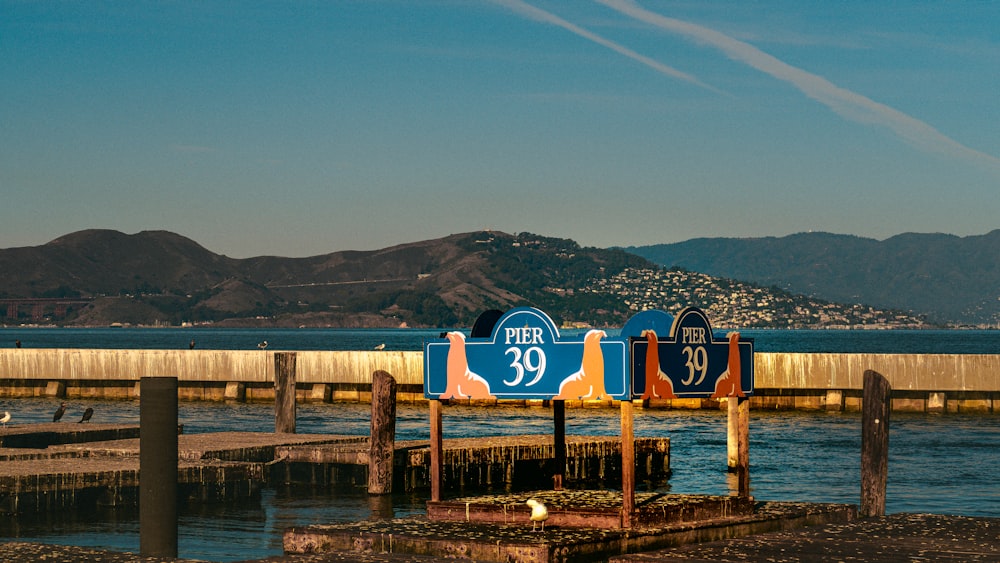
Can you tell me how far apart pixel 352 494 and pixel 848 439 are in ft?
76.2

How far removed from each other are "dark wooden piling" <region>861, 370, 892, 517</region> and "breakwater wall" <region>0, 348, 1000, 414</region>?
2999cm

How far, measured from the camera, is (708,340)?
17.6 m

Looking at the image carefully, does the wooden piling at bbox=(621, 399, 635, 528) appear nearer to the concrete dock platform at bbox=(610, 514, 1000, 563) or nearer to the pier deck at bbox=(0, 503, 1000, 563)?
the pier deck at bbox=(0, 503, 1000, 563)

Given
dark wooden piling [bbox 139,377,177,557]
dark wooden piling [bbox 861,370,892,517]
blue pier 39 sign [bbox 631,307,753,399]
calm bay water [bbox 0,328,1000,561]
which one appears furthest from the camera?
calm bay water [bbox 0,328,1000,561]

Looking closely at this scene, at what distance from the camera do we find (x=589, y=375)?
648 inches

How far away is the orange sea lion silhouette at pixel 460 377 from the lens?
1733cm

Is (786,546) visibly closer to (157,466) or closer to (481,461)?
(157,466)

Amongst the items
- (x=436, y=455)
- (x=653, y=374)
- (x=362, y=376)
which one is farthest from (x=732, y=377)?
(x=362, y=376)

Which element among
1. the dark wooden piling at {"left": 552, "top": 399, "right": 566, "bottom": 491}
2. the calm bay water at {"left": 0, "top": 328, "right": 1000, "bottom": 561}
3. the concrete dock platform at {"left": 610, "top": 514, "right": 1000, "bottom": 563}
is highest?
the dark wooden piling at {"left": 552, "top": 399, "right": 566, "bottom": 491}

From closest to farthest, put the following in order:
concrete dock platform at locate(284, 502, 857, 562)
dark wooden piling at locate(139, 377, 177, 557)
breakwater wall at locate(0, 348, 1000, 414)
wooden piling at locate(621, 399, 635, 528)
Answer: dark wooden piling at locate(139, 377, 177, 557)
concrete dock platform at locate(284, 502, 857, 562)
wooden piling at locate(621, 399, 635, 528)
breakwater wall at locate(0, 348, 1000, 414)

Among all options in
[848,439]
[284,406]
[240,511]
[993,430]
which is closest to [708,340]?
[240,511]

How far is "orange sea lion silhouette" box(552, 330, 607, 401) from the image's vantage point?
16359mm

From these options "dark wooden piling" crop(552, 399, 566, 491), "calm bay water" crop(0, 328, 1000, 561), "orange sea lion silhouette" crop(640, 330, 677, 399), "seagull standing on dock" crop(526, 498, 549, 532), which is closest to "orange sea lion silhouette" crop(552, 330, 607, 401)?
"orange sea lion silhouette" crop(640, 330, 677, 399)

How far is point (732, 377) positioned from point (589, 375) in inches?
100
